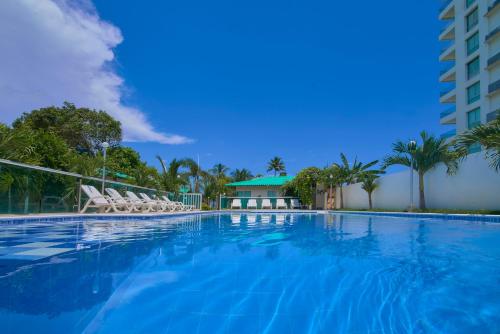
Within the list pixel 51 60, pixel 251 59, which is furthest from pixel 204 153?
pixel 51 60

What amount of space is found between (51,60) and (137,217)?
A: 1221 cm

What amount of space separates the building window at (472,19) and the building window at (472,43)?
34.6 inches

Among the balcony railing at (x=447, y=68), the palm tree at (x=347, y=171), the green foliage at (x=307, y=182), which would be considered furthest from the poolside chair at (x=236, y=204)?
the balcony railing at (x=447, y=68)

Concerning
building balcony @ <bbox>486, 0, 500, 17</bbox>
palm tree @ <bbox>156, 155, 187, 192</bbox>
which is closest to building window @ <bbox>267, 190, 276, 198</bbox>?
palm tree @ <bbox>156, 155, 187, 192</bbox>

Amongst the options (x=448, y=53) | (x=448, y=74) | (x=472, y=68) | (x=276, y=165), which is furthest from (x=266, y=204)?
(x=448, y=53)

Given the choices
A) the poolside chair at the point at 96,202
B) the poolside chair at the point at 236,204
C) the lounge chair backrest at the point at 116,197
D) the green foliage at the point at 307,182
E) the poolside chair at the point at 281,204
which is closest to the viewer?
the poolside chair at the point at 96,202

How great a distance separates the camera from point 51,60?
18.5m

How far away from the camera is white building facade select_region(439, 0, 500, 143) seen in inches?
963

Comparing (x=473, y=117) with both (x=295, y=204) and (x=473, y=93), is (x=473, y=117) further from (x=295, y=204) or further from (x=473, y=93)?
(x=295, y=204)

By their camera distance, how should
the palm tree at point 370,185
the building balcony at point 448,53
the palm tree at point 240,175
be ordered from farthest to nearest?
the palm tree at point 240,175 → the building balcony at point 448,53 → the palm tree at point 370,185

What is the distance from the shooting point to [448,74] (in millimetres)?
30297

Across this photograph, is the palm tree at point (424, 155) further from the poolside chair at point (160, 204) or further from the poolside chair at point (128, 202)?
the poolside chair at point (128, 202)

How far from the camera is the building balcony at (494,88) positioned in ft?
76.3

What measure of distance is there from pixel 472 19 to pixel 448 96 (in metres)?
6.72
